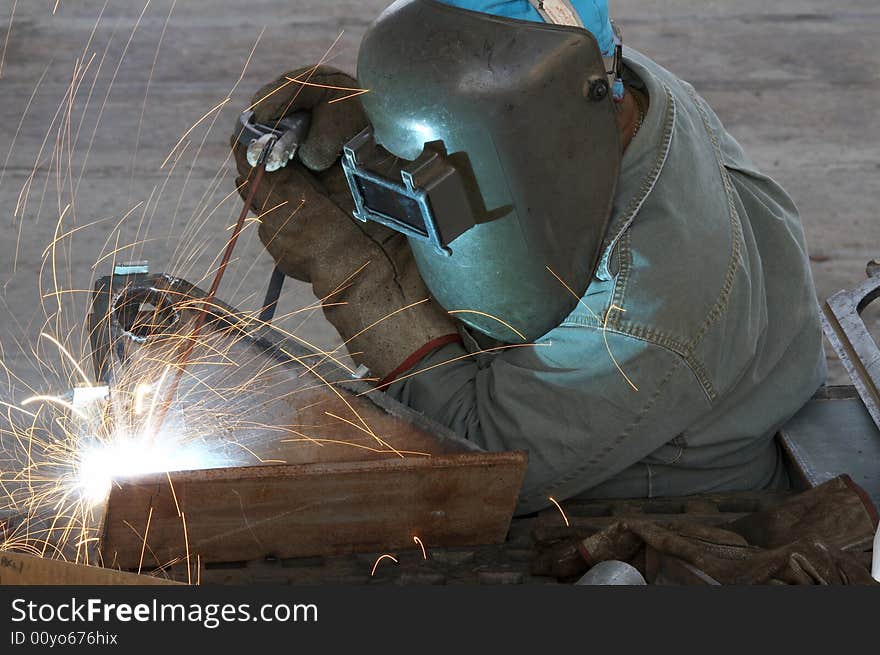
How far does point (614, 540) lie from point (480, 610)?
0.62m

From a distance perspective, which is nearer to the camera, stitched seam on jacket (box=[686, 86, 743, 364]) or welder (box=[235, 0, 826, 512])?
welder (box=[235, 0, 826, 512])

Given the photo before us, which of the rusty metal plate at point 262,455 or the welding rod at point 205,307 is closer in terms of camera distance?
the rusty metal plate at point 262,455

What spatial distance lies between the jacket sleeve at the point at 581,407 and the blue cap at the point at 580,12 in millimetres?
470

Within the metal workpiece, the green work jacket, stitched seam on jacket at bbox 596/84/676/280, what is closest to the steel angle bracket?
the green work jacket

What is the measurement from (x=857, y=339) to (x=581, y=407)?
1.86ft

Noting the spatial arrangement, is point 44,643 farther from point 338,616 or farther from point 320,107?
point 320,107

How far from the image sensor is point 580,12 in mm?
1870

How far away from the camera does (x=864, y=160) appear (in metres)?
4.54

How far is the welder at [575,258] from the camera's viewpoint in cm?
183

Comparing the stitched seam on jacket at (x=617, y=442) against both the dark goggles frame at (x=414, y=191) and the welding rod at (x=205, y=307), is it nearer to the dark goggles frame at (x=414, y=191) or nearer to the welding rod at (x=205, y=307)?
the dark goggles frame at (x=414, y=191)

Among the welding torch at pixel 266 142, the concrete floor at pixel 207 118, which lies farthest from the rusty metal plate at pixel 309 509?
the concrete floor at pixel 207 118

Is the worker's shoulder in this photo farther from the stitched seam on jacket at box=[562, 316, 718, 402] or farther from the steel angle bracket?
the steel angle bracket

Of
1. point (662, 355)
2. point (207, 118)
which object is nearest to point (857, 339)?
point (662, 355)

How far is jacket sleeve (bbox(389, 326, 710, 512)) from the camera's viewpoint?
192 cm
